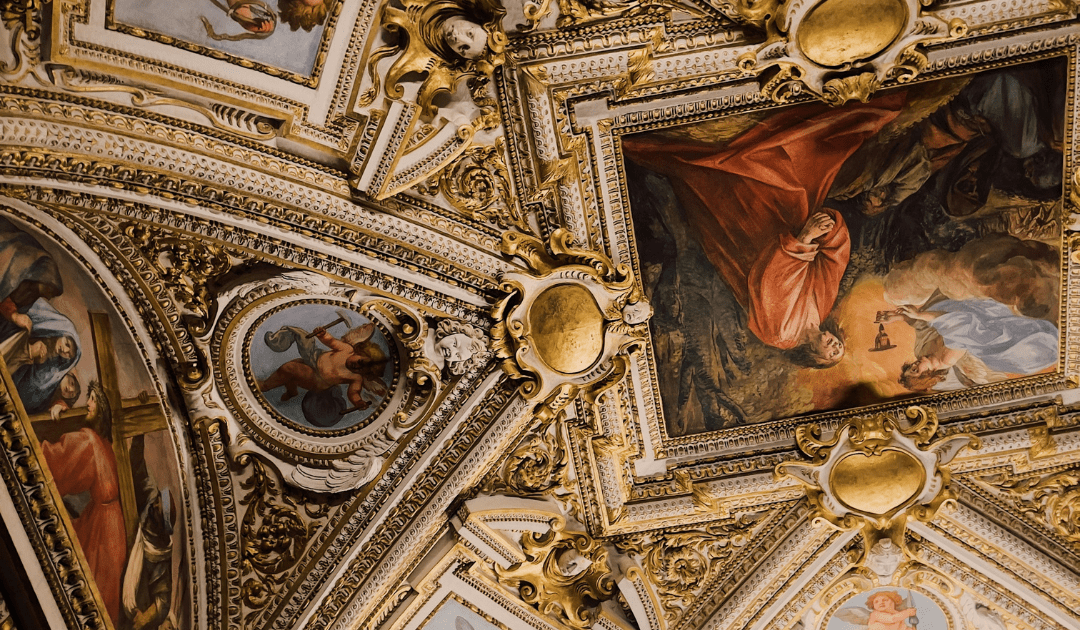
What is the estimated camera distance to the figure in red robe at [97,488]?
565 cm

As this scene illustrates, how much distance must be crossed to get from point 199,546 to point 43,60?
3.44 meters

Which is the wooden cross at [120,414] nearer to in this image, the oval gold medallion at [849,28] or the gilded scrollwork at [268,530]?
the gilded scrollwork at [268,530]

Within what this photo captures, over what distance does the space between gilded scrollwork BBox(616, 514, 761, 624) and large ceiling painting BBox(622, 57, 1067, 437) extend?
871 mm

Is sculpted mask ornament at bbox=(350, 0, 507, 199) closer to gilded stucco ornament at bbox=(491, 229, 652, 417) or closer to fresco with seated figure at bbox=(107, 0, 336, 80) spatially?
fresco with seated figure at bbox=(107, 0, 336, 80)

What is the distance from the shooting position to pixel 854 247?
7152 millimetres

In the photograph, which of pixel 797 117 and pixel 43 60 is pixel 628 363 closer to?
pixel 797 117

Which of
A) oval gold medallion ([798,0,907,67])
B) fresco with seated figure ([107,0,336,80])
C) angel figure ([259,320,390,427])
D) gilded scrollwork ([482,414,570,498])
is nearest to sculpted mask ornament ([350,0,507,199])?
→ fresco with seated figure ([107,0,336,80])

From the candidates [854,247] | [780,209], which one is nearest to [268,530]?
[780,209]

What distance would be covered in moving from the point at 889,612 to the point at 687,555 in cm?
183

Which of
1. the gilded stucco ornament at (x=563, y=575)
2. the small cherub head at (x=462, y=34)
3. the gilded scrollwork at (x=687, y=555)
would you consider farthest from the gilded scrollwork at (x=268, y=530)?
the small cherub head at (x=462, y=34)

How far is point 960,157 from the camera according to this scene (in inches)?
270

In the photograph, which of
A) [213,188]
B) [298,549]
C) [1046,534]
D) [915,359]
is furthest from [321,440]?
[1046,534]

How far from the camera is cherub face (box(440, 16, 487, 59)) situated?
591 centimetres

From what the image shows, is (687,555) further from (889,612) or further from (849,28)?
(849,28)
